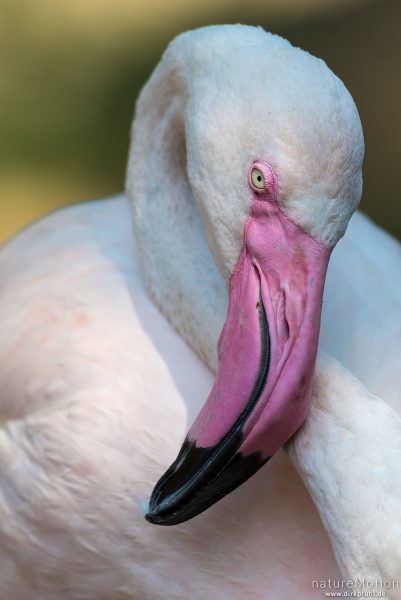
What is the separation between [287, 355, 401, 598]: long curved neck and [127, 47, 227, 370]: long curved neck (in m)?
0.44

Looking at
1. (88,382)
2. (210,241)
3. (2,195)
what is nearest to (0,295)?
(88,382)

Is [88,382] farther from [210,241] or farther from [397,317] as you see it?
[397,317]

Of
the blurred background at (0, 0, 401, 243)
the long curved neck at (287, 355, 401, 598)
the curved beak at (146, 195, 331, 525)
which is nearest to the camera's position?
the long curved neck at (287, 355, 401, 598)

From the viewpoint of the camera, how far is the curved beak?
2604mm

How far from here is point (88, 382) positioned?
316cm

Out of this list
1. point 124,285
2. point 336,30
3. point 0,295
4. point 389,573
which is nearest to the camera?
point 389,573

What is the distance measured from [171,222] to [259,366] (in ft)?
2.87

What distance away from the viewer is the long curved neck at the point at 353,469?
8.20 ft

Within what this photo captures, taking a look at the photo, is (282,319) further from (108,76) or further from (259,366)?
(108,76)

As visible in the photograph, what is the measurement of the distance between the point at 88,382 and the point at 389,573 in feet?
3.46

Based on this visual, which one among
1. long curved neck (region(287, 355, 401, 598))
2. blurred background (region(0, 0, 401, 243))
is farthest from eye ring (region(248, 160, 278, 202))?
blurred background (region(0, 0, 401, 243))

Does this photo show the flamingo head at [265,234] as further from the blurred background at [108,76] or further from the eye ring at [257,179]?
the blurred background at [108,76]

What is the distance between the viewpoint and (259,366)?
2.62 m

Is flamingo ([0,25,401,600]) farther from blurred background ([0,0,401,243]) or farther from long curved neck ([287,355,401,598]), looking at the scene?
blurred background ([0,0,401,243])
